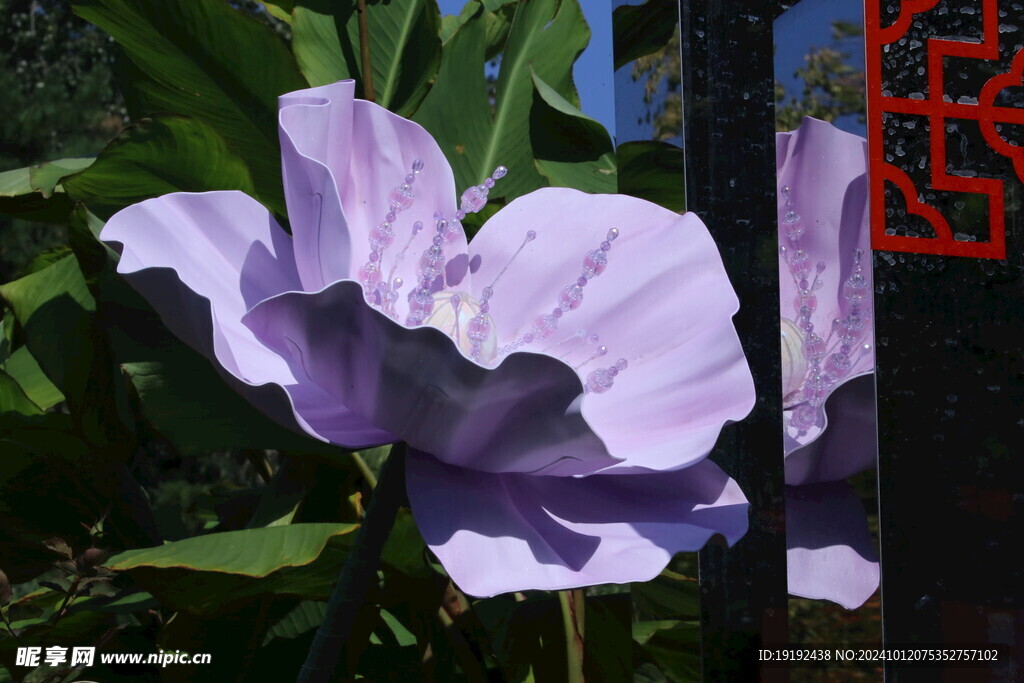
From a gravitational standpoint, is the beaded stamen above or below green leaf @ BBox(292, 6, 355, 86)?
below

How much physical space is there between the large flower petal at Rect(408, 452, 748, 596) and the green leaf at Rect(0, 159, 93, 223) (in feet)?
1.13

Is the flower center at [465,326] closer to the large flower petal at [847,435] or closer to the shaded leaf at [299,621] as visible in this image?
the shaded leaf at [299,621]

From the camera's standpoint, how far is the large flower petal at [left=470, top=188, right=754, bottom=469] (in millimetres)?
725

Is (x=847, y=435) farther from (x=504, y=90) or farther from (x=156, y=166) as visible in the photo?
(x=156, y=166)

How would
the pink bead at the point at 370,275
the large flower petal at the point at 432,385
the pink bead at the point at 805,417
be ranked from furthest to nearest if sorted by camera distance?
the pink bead at the point at 805,417
the pink bead at the point at 370,275
the large flower petal at the point at 432,385

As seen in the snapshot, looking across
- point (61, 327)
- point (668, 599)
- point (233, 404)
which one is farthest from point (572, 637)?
point (61, 327)

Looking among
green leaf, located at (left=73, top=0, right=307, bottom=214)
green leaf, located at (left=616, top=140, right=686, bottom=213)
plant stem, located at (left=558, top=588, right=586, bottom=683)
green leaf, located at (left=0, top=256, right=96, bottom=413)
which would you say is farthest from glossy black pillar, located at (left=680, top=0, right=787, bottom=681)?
green leaf, located at (left=0, top=256, right=96, bottom=413)

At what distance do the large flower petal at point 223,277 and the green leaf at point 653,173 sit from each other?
0.30 meters

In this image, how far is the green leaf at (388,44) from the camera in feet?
2.77

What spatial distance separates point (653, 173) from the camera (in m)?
0.89

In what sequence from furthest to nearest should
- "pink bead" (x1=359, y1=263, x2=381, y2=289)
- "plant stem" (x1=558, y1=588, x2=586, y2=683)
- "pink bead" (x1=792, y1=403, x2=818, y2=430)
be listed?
"pink bead" (x1=792, y1=403, x2=818, y2=430) → "plant stem" (x1=558, y1=588, x2=586, y2=683) → "pink bead" (x1=359, y1=263, x2=381, y2=289)

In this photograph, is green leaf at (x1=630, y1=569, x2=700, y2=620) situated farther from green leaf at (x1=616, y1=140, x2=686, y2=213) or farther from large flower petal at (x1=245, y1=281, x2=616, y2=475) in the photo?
green leaf at (x1=616, y1=140, x2=686, y2=213)

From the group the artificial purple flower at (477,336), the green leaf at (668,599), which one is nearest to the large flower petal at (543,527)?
the artificial purple flower at (477,336)

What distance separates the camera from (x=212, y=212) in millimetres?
719
